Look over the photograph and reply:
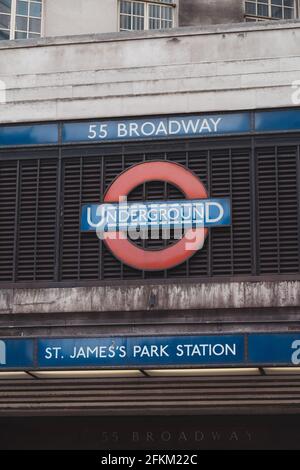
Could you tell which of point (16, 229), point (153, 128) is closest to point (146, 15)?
point (153, 128)

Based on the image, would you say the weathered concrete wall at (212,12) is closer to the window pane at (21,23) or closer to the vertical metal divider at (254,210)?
the window pane at (21,23)

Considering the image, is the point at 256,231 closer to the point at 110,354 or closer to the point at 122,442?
the point at 110,354

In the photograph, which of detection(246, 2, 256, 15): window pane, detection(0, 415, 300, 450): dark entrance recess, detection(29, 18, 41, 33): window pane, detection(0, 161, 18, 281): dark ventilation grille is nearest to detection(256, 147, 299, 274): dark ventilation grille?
detection(0, 415, 300, 450): dark entrance recess

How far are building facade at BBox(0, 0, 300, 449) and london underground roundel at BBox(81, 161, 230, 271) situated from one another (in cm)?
5

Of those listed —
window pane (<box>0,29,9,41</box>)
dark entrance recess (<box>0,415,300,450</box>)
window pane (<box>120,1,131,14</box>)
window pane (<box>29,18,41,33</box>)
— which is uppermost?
window pane (<box>120,1,131,14</box>)

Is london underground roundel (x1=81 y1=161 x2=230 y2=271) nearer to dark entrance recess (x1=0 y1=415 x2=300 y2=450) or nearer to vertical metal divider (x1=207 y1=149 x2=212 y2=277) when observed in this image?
vertical metal divider (x1=207 y1=149 x2=212 y2=277)

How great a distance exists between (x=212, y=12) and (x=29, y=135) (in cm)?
602

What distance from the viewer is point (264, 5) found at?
1005 inches

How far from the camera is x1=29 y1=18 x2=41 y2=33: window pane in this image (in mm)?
25250

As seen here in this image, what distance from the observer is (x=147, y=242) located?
2083 cm

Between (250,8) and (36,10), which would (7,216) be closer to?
(36,10)

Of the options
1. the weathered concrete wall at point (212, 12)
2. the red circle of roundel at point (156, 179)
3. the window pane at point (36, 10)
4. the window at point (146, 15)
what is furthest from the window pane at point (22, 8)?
the red circle of roundel at point (156, 179)
